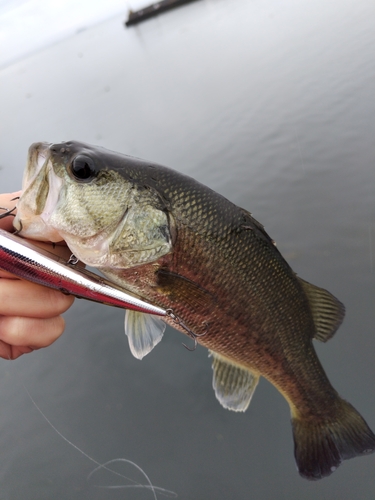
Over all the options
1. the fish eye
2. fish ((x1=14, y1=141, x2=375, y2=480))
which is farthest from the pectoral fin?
the fish eye

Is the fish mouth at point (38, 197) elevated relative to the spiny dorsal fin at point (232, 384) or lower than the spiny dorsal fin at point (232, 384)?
elevated

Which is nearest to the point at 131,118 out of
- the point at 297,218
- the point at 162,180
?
the point at 297,218

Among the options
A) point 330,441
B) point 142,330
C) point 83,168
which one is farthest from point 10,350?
point 330,441

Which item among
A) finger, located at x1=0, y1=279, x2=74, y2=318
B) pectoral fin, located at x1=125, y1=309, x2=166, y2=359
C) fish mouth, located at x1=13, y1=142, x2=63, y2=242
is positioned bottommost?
pectoral fin, located at x1=125, y1=309, x2=166, y2=359

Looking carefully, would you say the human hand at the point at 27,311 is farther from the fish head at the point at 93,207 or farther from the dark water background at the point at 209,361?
the dark water background at the point at 209,361

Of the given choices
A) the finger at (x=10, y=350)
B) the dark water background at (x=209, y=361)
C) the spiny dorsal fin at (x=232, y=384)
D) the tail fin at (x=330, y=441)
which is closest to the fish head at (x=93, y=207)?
the finger at (x=10, y=350)

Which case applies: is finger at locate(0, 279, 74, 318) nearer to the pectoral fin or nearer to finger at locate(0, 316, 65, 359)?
finger at locate(0, 316, 65, 359)

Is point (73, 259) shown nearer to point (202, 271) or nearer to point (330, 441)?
point (202, 271)
